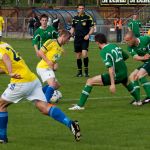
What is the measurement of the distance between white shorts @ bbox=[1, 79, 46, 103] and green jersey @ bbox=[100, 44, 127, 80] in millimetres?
3443

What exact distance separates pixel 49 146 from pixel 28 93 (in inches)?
35.3

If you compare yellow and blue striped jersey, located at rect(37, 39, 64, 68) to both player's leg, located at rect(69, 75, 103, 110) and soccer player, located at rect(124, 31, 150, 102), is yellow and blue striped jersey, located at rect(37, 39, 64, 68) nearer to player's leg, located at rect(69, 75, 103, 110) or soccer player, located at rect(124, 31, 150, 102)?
player's leg, located at rect(69, 75, 103, 110)

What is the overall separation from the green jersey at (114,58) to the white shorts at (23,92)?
11.3 ft

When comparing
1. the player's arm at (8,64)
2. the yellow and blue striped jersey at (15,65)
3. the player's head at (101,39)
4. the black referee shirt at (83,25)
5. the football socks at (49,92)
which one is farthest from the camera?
the black referee shirt at (83,25)

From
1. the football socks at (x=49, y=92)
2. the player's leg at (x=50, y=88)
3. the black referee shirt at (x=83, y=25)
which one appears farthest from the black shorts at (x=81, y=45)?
the football socks at (x=49, y=92)

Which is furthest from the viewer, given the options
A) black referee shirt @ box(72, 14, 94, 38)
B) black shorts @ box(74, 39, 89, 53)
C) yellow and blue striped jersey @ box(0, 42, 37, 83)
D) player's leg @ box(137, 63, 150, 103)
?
black referee shirt @ box(72, 14, 94, 38)

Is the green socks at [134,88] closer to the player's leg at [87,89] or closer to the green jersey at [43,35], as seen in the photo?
the player's leg at [87,89]

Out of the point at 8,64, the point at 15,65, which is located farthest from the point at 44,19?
the point at 8,64

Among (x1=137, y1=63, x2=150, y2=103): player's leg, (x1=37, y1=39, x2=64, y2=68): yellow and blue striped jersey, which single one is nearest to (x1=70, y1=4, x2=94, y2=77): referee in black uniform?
(x1=137, y1=63, x2=150, y2=103): player's leg

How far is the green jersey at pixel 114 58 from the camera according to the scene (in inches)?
550

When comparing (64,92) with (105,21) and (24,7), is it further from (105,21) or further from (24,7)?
(24,7)

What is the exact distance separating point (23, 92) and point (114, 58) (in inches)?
153

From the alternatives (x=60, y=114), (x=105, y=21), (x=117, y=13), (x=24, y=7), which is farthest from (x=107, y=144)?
(x=24, y=7)

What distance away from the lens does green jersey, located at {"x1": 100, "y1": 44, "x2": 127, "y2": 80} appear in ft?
45.8
